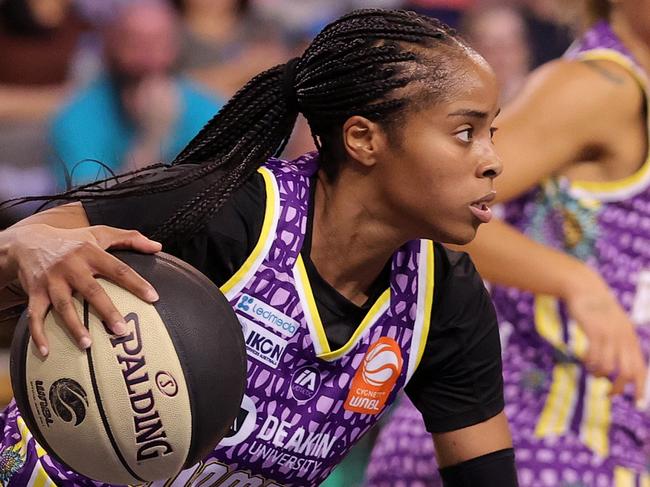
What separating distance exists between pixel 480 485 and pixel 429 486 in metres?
0.50

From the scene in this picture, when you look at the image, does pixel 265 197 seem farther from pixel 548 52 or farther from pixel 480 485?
pixel 548 52

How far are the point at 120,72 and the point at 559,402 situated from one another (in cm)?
254

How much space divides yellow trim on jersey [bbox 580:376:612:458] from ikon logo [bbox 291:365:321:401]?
0.85 metres

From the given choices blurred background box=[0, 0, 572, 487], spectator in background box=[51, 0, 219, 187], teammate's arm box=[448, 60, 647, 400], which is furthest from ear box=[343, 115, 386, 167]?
spectator in background box=[51, 0, 219, 187]

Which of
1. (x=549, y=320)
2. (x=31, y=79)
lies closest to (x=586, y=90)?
(x=549, y=320)

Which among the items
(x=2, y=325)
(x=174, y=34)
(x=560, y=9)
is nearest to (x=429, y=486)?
(x=2, y=325)

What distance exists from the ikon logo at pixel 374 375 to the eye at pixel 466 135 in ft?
1.18

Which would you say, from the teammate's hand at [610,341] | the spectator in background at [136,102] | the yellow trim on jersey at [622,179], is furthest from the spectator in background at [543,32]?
the teammate's hand at [610,341]

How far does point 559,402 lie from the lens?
2.75 m

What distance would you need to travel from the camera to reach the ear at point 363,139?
2.04m

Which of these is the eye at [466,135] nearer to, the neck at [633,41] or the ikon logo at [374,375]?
the ikon logo at [374,375]

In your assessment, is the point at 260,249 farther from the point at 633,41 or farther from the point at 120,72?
the point at 120,72

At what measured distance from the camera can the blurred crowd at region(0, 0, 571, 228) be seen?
4.63m

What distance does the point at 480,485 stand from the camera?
7.37 feet
